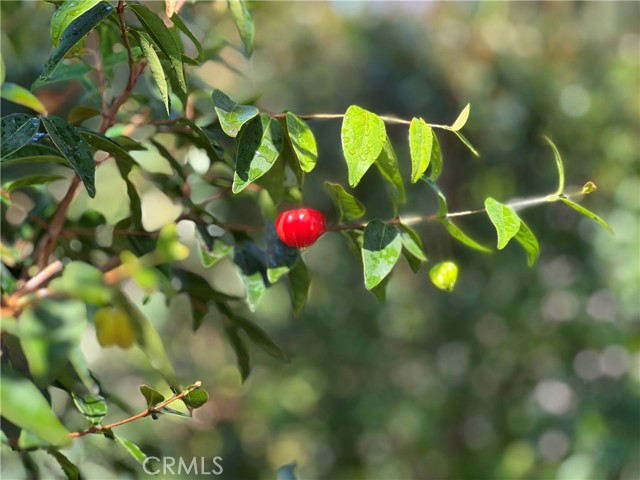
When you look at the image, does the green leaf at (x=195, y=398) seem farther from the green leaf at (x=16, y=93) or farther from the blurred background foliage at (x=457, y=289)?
the blurred background foliage at (x=457, y=289)

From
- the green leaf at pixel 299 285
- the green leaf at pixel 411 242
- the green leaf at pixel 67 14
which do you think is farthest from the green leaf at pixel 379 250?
the green leaf at pixel 67 14

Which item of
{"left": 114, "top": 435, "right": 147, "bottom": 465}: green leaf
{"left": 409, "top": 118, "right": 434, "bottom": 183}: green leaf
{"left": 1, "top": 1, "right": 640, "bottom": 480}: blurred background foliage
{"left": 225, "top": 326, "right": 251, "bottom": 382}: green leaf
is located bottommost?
{"left": 1, "top": 1, "right": 640, "bottom": 480}: blurred background foliage

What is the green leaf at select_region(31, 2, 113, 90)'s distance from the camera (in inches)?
18.5

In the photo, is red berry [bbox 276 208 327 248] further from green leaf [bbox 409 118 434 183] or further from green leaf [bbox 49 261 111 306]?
green leaf [bbox 49 261 111 306]

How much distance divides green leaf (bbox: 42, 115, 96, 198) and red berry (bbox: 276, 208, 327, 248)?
0.16 metres

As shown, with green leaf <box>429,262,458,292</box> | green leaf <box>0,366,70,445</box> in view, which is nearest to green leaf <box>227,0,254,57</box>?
green leaf <box>429,262,458,292</box>

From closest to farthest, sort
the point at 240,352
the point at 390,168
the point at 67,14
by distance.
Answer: the point at 67,14, the point at 390,168, the point at 240,352

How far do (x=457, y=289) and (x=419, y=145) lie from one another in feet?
6.54

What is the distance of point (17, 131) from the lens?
48 cm

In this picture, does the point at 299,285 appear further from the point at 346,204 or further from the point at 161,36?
the point at 161,36

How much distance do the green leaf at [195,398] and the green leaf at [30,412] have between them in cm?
17

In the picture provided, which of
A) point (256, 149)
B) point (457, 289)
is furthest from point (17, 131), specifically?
point (457, 289)

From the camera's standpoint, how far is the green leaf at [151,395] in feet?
1.66

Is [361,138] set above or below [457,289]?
above
